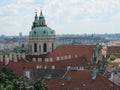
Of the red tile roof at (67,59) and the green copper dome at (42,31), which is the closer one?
the red tile roof at (67,59)

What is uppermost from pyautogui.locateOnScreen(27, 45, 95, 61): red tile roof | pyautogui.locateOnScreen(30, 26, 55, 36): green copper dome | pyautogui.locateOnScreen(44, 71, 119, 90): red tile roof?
pyautogui.locateOnScreen(30, 26, 55, 36): green copper dome

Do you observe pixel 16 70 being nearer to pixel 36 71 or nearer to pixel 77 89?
pixel 36 71

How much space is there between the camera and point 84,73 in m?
57.4

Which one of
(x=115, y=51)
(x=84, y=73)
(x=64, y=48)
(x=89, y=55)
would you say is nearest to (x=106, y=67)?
(x=89, y=55)

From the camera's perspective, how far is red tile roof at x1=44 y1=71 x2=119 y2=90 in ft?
176

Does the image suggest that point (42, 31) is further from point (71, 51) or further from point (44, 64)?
point (44, 64)

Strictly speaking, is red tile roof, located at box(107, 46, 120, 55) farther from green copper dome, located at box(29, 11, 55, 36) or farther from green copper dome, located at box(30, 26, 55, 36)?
green copper dome, located at box(30, 26, 55, 36)

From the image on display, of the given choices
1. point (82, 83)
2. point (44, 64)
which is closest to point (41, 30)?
point (44, 64)

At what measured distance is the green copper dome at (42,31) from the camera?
89.9m

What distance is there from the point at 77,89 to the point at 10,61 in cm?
2398

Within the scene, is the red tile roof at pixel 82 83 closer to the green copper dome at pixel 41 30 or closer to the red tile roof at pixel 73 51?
the red tile roof at pixel 73 51

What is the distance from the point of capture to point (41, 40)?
89375 mm

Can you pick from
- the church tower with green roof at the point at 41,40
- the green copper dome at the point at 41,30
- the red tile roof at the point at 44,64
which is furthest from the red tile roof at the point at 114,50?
the red tile roof at the point at 44,64


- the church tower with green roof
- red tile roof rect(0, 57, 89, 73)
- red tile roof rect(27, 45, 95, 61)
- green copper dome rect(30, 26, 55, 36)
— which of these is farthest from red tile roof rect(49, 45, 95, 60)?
red tile roof rect(0, 57, 89, 73)
